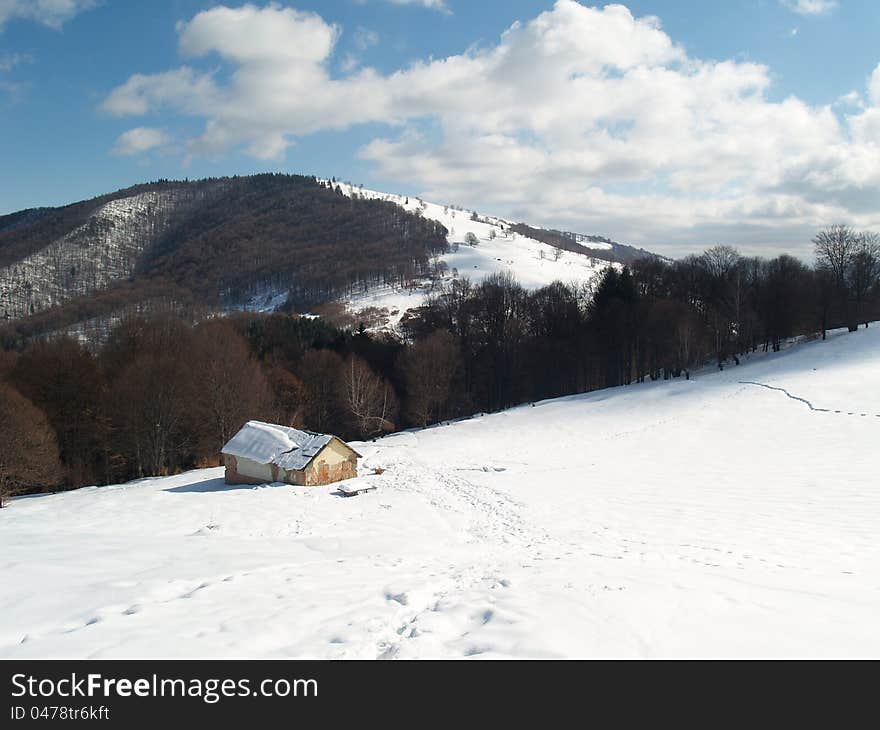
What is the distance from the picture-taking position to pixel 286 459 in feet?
88.3

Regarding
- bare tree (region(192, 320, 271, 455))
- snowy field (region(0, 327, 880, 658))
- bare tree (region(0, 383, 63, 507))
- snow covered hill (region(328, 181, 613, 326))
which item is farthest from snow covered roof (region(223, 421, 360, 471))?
snow covered hill (region(328, 181, 613, 326))

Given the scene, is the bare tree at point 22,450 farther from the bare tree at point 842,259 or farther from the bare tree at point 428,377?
the bare tree at point 842,259

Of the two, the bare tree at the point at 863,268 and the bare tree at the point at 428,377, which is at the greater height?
the bare tree at the point at 863,268

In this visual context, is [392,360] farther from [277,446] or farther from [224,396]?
[277,446]

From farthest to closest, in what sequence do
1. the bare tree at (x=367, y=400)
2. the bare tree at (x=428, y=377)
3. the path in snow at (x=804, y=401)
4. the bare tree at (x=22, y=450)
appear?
the bare tree at (x=428, y=377)
the bare tree at (x=367, y=400)
the bare tree at (x=22, y=450)
the path in snow at (x=804, y=401)

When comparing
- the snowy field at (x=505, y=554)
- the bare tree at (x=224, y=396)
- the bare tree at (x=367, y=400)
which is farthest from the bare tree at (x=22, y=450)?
the bare tree at (x=367, y=400)

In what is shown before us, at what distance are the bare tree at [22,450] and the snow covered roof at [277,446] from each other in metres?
11.2

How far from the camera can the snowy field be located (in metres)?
6.98

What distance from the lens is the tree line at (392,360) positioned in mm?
36375

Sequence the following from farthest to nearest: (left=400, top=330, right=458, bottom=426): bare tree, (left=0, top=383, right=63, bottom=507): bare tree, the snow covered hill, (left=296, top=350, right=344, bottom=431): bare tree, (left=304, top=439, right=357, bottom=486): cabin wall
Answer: the snow covered hill, (left=296, top=350, right=344, bottom=431): bare tree, (left=400, top=330, right=458, bottom=426): bare tree, (left=0, top=383, right=63, bottom=507): bare tree, (left=304, top=439, right=357, bottom=486): cabin wall

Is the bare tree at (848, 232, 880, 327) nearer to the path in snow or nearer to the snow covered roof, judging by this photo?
the path in snow

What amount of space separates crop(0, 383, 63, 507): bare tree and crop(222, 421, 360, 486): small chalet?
Result: 11.3 m
